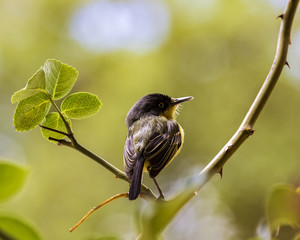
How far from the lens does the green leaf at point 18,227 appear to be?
43 cm

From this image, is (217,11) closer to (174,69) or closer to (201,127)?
(174,69)

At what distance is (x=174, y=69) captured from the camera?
14.7 metres

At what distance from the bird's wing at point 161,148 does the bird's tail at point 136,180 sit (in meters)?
0.07

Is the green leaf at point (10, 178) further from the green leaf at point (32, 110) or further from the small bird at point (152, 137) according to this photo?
the small bird at point (152, 137)

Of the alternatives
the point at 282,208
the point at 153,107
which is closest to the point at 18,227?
the point at 282,208

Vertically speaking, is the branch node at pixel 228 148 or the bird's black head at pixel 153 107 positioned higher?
the branch node at pixel 228 148

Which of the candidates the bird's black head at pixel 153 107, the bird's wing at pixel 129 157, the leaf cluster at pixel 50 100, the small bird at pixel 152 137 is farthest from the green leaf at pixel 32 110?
the bird's black head at pixel 153 107

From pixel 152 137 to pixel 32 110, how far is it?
2.02 metres

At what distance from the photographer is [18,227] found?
441mm

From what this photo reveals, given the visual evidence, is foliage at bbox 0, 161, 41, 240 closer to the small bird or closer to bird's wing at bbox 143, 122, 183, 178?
the small bird

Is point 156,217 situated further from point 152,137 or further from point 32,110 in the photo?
point 152,137

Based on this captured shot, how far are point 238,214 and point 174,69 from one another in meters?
5.18

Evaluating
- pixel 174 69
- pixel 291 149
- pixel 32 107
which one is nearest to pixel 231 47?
pixel 174 69

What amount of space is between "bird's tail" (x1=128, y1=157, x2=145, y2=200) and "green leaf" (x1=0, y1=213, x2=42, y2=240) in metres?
0.98
